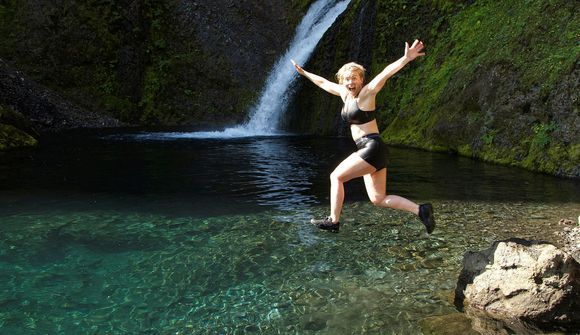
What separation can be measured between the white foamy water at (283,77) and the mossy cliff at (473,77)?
1378mm

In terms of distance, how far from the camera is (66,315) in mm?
5473

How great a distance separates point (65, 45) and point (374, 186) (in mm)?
33069

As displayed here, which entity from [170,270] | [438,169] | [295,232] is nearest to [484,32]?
[438,169]

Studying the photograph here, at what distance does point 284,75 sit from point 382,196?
26121mm

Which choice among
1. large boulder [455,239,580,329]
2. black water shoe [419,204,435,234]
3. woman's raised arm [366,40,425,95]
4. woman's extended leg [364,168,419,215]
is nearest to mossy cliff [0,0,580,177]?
black water shoe [419,204,435,234]

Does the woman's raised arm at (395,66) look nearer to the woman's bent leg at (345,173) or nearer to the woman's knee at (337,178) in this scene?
the woman's bent leg at (345,173)

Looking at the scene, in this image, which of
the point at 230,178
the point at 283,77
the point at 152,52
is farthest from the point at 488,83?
the point at 152,52

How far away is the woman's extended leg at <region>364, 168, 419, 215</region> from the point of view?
21.7 feet

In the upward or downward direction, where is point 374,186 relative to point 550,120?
downward

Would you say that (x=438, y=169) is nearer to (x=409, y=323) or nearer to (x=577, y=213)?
(x=577, y=213)

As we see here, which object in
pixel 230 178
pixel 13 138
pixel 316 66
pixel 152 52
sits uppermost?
pixel 152 52

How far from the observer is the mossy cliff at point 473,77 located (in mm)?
14914

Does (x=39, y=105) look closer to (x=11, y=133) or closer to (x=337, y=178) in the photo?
(x=11, y=133)

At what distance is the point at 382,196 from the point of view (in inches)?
264
